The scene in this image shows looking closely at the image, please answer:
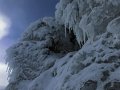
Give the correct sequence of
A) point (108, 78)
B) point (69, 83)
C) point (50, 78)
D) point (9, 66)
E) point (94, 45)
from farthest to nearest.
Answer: point (9, 66), point (50, 78), point (94, 45), point (69, 83), point (108, 78)

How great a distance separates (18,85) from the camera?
13953mm

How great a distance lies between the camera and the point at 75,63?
34.1 ft

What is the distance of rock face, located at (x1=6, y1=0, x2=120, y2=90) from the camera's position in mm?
9531

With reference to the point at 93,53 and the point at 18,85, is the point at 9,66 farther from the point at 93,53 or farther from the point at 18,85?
the point at 93,53

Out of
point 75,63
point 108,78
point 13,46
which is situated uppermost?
point 13,46

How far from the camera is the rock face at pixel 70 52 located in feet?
31.3

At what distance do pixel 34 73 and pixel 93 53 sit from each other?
4.62 meters

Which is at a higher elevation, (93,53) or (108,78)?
(93,53)

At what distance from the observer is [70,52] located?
1313 cm

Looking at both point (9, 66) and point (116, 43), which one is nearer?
point (116, 43)

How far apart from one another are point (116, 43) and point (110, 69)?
969mm

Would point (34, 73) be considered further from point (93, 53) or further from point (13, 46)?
point (93, 53)

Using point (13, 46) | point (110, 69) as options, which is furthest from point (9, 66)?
point (110, 69)

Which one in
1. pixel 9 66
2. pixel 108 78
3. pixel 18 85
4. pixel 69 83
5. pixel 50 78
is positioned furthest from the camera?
pixel 9 66
